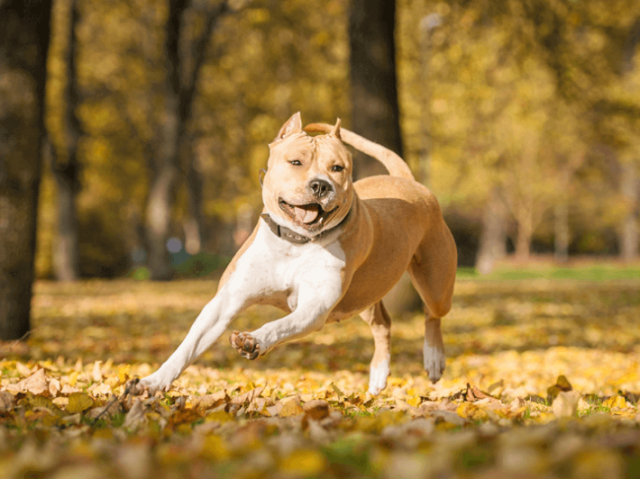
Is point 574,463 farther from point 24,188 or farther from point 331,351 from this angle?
point 24,188

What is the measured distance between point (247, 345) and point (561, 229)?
36.1 metres

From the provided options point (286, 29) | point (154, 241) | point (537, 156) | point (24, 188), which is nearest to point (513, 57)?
point (286, 29)

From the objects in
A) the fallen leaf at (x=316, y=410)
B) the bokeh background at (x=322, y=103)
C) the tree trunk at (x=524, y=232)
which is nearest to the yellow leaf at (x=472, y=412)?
the fallen leaf at (x=316, y=410)

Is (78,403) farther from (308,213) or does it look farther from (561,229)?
(561,229)

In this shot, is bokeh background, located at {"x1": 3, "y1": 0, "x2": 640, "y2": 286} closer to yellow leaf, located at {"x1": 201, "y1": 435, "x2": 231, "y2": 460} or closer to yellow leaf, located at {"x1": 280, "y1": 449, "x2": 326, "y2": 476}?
yellow leaf, located at {"x1": 201, "y1": 435, "x2": 231, "y2": 460}

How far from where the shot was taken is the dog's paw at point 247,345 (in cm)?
264

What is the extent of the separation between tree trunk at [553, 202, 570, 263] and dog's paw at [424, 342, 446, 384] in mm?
30269

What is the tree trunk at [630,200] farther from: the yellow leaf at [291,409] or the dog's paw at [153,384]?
the dog's paw at [153,384]

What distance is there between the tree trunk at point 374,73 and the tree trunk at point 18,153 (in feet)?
14.4

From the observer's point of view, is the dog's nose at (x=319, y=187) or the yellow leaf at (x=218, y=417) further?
the dog's nose at (x=319, y=187)

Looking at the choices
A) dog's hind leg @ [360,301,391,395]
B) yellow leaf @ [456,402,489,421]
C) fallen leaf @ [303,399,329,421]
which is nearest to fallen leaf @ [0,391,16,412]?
fallen leaf @ [303,399,329,421]

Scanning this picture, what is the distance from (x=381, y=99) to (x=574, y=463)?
25.6ft

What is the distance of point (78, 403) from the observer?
2.75 meters

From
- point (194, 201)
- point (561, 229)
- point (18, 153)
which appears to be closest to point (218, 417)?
point (18, 153)
